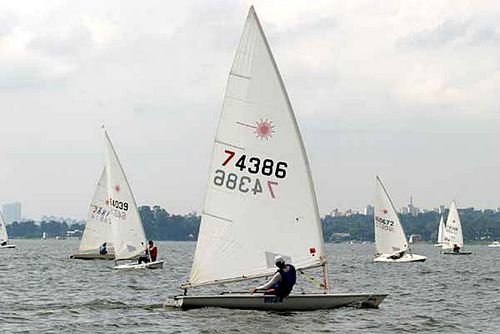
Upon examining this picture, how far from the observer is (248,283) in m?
45.3

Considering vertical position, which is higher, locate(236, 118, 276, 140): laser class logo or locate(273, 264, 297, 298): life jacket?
locate(236, 118, 276, 140): laser class logo

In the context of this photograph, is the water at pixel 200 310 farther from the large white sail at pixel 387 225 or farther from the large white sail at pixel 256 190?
the large white sail at pixel 387 225

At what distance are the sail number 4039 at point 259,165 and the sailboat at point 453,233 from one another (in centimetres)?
7026

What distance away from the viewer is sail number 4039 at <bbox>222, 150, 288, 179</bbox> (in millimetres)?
27188

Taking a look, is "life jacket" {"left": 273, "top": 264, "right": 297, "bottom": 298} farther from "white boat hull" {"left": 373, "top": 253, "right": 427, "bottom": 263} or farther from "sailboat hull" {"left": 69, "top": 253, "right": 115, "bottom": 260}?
"white boat hull" {"left": 373, "top": 253, "right": 427, "bottom": 263}

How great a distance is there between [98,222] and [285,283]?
4255cm

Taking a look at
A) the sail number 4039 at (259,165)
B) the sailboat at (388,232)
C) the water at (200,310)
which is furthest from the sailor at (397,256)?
the sail number 4039 at (259,165)

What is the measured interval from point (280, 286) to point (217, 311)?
1.72 m

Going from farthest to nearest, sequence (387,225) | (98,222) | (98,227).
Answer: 1. (387,225)
2. (98,227)
3. (98,222)

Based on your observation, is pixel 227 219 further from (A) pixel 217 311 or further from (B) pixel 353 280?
(B) pixel 353 280

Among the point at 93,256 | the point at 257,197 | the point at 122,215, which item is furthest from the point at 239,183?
the point at 93,256

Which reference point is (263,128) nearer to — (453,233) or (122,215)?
(122,215)

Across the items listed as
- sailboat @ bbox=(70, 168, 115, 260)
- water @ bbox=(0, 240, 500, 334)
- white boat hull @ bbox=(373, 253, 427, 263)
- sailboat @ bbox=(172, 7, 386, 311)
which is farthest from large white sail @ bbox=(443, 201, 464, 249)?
sailboat @ bbox=(172, 7, 386, 311)

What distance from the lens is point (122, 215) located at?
2176 inches
